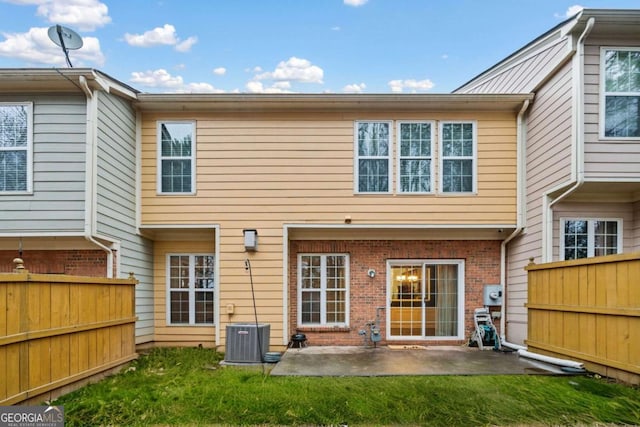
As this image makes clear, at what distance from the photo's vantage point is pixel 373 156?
24.4 ft

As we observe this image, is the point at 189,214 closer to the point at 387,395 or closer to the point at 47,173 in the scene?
the point at 47,173

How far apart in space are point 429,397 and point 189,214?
18.0ft

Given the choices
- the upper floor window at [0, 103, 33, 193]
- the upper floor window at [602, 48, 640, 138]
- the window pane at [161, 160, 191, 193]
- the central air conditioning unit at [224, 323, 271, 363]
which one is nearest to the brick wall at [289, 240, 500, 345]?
the central air conditioning unit at [224, 323, 271, 363]

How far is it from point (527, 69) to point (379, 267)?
17.2 feet

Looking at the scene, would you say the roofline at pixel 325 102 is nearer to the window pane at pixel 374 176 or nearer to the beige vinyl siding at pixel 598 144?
the window pane at pixel 374 176

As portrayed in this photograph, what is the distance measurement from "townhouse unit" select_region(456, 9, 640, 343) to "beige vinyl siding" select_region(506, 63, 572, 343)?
0.06ft

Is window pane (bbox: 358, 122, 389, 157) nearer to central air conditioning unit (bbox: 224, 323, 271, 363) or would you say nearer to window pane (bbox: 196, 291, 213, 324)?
central air conditioning unit (bbox: 224, 323, 271, 363)

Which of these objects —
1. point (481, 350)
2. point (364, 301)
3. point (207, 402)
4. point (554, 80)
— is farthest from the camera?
point (364, 301)

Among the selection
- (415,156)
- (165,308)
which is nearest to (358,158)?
(415,156)

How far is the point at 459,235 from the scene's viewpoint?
7.68m

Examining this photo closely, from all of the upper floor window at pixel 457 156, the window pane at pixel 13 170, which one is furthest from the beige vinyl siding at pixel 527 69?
the window pane at pixel 13 170

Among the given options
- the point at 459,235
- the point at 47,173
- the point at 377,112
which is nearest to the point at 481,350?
the point at 459,235

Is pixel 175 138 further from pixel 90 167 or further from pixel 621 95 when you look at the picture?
pixel 621 95

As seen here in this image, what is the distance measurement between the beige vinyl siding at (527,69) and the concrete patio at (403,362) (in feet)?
17.1
